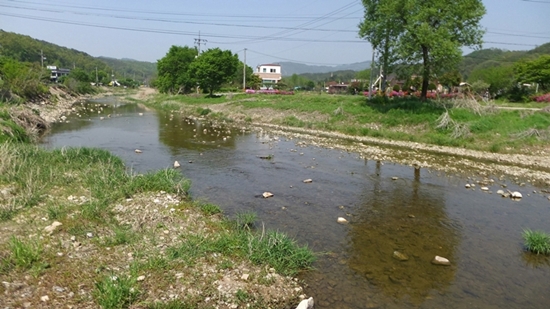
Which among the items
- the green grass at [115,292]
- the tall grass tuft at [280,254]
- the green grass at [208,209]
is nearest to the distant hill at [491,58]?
the green grass at [208,209]

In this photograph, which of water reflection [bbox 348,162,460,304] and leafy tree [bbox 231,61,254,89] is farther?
leafy tree [bbox 231,61,254,89]

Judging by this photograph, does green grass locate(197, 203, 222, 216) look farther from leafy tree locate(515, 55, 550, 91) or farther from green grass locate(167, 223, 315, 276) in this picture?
leafy tree locate(515, 55, 550, 91)

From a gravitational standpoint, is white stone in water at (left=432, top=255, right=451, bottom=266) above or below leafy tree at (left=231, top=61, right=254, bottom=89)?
below

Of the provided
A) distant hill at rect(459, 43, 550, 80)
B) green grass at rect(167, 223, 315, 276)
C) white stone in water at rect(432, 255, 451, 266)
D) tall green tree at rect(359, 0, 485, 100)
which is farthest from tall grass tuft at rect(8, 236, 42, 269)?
distant hill at rect(459, 43, 550, 80)

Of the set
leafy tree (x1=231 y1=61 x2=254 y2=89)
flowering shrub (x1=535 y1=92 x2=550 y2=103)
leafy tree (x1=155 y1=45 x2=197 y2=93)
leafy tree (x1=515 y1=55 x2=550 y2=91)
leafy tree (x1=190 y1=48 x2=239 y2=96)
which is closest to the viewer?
flowering shrub (x1=535 y1=92 x2=550 y2=103)

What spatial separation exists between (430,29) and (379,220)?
20.2 metres

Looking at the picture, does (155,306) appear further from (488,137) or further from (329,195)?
(488,137)

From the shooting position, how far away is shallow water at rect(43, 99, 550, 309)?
7035mm

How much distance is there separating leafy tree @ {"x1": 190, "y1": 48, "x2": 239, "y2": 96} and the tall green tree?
32.3 meters

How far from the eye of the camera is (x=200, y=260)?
700cm

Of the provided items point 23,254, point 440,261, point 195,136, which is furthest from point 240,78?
point 23,254

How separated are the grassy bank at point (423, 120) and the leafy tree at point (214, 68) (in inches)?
752

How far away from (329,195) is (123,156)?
10693mm

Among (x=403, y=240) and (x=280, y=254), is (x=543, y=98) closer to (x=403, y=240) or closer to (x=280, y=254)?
(x=403, y=240)
